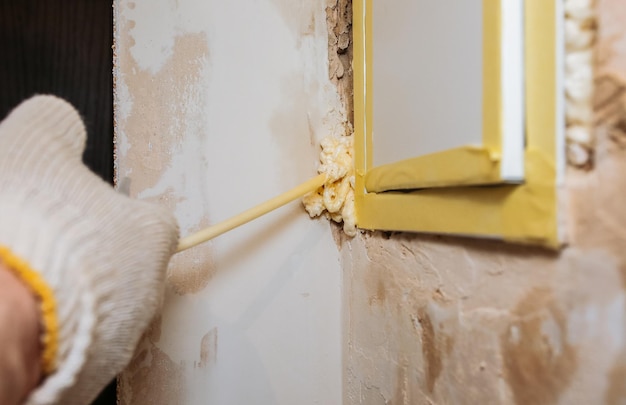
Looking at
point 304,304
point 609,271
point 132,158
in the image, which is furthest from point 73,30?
point 609,271

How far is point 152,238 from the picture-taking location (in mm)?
557

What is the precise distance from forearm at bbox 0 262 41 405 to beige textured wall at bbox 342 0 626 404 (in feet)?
1.54

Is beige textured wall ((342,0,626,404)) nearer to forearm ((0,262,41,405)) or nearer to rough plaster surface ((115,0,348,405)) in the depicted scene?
rough plaster surface ((115,0,348,405))

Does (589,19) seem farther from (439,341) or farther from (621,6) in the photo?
(439,341)

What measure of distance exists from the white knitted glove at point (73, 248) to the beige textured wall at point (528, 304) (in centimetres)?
36

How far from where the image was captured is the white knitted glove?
437 mm

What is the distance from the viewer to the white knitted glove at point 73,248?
1.43 ft

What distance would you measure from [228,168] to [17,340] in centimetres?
51

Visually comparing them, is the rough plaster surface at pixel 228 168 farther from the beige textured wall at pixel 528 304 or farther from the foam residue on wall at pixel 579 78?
the foam residue on wall at pixel 579 78

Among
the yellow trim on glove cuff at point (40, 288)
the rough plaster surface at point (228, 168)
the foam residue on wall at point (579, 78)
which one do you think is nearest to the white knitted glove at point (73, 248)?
the yellow trim on glove cuff at point (40, 288)

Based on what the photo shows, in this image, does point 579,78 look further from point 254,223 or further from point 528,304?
point 254,223

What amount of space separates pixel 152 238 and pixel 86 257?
0.31 ft

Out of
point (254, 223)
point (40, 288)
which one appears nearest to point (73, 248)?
point (40, 288)

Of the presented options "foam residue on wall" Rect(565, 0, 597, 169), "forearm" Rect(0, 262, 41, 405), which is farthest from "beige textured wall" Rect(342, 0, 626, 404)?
"forearm" Rect(0, 262, 41, 405)
